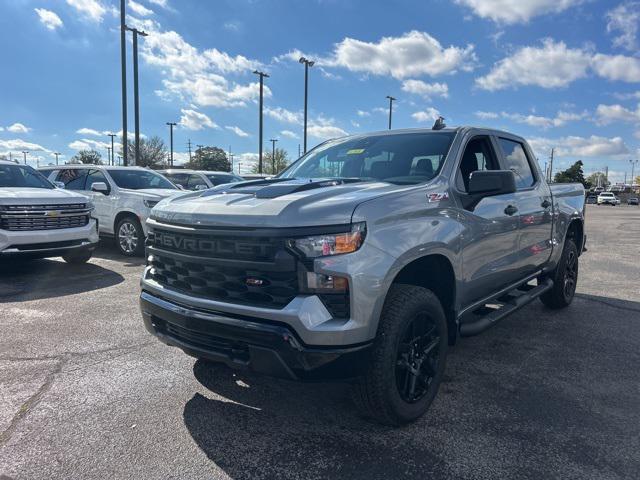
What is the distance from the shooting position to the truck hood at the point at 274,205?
2.54 meters

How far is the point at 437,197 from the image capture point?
322cm

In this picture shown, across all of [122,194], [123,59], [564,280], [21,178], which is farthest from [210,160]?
[564,280]

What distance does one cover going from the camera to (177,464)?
8.45 ft

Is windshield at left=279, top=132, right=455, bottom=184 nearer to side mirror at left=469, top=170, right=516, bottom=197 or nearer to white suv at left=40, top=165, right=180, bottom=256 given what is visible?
side mirror at left=469, top=170, right=516, bottom=197

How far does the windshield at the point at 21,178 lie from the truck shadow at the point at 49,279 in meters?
1.36

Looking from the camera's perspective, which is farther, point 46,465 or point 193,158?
point 193,158

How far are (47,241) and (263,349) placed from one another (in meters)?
5.87

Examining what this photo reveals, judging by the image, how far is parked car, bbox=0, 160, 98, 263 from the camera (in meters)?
6.72

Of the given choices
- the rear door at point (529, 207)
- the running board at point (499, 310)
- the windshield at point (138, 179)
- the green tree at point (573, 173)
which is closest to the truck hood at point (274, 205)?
the running board at point (499, 310)

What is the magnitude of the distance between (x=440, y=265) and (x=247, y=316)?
143 centimetres

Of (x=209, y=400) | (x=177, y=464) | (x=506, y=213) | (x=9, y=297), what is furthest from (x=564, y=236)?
(x=9, y=297)

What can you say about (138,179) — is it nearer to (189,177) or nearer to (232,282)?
(189,177)

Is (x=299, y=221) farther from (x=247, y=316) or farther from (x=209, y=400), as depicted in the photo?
(x=209, y=400)

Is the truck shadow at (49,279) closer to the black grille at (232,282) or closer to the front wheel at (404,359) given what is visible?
the black grille at (232,282)
